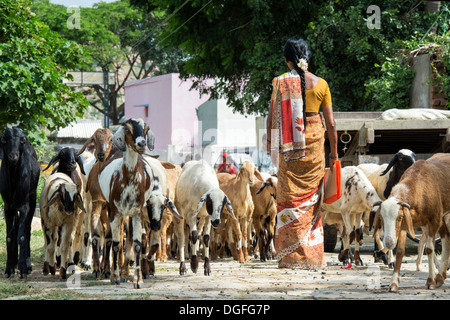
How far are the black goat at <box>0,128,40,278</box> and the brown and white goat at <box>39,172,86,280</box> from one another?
0.25m

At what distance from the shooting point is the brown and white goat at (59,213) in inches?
347

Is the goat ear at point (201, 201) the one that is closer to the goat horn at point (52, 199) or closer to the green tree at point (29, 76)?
the goat horn at point (52, 199)

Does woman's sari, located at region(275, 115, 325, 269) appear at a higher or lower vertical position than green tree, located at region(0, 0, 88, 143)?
lower

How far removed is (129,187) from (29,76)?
5.34 meters

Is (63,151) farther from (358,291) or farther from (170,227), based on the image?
(358,291)

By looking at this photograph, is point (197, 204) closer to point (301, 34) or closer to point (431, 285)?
point (431, 285)

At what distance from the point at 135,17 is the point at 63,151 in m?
31.7

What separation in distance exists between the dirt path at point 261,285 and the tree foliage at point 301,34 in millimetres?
10460

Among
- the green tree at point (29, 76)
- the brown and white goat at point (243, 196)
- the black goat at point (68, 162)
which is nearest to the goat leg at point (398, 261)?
the brown and white goat at point (243, 196)

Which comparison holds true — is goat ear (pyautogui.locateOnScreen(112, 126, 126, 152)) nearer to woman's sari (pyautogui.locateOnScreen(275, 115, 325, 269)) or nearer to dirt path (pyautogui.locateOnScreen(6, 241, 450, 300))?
dirt path (pyautogui.locateOnScreen(6, 241, 450, 300))

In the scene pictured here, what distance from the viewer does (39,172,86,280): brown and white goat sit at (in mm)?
8805

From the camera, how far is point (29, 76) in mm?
12180

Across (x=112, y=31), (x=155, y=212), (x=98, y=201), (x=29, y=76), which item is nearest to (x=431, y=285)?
(x=155, y=212)

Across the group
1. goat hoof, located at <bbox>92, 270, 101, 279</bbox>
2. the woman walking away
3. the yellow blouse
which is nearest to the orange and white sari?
the woman walking away
